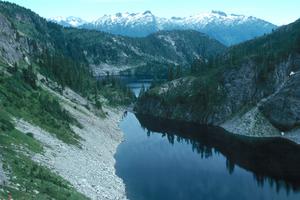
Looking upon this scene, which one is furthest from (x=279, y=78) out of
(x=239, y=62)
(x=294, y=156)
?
(x=294, y=156)

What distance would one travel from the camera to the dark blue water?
9281 cm

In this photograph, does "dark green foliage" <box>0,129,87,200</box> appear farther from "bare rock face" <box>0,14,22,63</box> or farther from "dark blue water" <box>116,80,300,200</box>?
"bare rock face" <box>0,14,22,63</box>

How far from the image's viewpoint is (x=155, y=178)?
101 m

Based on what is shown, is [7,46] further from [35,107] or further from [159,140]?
[159,140]

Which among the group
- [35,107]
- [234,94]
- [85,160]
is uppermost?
[35,107]

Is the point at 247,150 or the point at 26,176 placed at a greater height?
the point at 26,176

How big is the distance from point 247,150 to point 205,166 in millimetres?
24003

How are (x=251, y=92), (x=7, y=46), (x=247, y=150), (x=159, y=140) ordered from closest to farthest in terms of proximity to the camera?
Result: (x=247, y=150), (x=7, y=46), (x=159, y=140), (x=251, y=92)

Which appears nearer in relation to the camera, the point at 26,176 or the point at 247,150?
the point at 26,176

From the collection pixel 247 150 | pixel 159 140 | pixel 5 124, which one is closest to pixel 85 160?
pixel 5 124

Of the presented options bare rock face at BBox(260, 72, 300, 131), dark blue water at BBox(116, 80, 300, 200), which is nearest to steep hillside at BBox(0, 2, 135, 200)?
dark blue water at BBox(116, 80, 300, 200)

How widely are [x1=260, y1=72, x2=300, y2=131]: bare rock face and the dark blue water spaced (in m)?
12.1

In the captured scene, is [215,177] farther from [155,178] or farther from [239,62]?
[239,62]

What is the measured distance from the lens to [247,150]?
13600 centimetres
